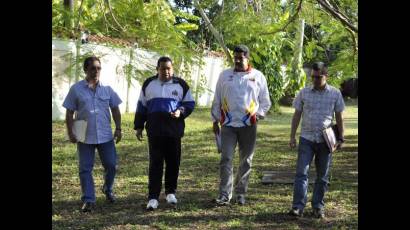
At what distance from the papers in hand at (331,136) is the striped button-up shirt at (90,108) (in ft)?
8.18

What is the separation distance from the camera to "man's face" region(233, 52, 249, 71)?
6.41 metres

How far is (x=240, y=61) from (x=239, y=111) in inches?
23.2

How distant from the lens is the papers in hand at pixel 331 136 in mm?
5910

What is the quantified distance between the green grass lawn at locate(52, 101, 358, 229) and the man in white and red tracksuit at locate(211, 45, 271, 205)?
397 millimetres

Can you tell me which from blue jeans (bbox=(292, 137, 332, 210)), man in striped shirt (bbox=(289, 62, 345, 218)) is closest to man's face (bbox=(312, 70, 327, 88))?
man in striped shirt (bbox=(289, 62, 345, 218))

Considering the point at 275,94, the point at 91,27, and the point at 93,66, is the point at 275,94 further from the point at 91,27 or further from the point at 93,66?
the point at 93,66

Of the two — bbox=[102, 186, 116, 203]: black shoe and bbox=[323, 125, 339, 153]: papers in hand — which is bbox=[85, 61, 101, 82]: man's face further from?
bbox=[323, 125, 339, 153]: papers in hand

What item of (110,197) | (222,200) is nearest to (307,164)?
(222,200)

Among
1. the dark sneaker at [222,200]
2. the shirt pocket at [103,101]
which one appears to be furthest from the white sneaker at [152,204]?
the shirt pocket at [103,101]

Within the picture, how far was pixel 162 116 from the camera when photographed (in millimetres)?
6270

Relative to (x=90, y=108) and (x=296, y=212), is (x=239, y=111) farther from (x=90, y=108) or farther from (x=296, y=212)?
(x=90, y=108)

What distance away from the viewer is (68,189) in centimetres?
746
